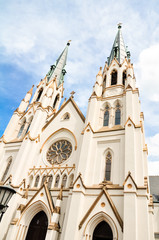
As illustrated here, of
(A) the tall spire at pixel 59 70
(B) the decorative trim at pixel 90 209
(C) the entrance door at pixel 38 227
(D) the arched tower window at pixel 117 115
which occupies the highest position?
(A) the tall spire at pixel 59 70

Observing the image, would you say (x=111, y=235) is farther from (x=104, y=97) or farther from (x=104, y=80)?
(x=104, y=80)

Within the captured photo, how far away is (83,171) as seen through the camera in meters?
12.9

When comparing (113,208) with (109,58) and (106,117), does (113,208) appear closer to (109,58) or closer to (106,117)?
(106,117)

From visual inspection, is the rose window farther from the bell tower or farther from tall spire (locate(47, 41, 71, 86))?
tall spire (locate(47, 41, 71, 86))

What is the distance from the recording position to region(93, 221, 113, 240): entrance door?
10.7 meters

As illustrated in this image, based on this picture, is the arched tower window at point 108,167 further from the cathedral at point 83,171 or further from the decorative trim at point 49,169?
the decorative trim at point 49,169

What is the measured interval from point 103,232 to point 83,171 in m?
4.01

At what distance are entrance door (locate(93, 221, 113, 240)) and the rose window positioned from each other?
20.2 feet

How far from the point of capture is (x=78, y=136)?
16344mm

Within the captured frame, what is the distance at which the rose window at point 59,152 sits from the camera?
15941mm

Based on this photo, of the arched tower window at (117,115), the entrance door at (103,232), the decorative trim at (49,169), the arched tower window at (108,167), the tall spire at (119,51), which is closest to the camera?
the entrance door at (103,232)

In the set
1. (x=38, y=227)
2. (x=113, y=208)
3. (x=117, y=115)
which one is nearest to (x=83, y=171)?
(x=113, y=208)

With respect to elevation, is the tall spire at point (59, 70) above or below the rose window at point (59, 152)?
above

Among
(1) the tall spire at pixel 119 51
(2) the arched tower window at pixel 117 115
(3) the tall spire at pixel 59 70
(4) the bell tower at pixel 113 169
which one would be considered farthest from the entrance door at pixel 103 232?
(3) the tall spire at pixel 59 70
